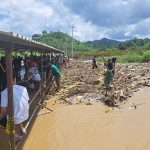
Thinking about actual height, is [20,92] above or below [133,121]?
above

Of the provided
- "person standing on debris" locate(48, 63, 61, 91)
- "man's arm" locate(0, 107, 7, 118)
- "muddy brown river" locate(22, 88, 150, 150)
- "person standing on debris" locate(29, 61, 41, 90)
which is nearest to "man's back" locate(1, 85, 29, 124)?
"man's arm" locate(0, 107, 7, 118)

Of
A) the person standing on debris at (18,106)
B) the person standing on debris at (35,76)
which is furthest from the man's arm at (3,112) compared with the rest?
the person standing on debris at (35,76)

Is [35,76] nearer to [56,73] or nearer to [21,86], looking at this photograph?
[56,73]

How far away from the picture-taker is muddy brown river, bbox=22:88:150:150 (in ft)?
30.7

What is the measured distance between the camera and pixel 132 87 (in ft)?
65.4

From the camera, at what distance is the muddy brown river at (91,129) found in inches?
368

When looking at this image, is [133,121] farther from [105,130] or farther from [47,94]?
[47,94]

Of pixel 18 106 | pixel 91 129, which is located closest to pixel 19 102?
pixel 18 106

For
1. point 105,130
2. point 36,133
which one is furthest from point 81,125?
point 36,133

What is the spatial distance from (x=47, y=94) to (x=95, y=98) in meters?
2.44

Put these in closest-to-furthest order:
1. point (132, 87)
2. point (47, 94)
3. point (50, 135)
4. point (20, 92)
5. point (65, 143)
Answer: point (20, 92)
point (65, 143)
point (50, 135)
point (47, 94)
point (132, 87)

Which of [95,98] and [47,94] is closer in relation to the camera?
[95,98]

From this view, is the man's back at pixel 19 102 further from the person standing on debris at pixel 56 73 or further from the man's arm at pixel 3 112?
the person standing on debris at pixel 56 73

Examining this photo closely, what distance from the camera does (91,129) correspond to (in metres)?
10.9
